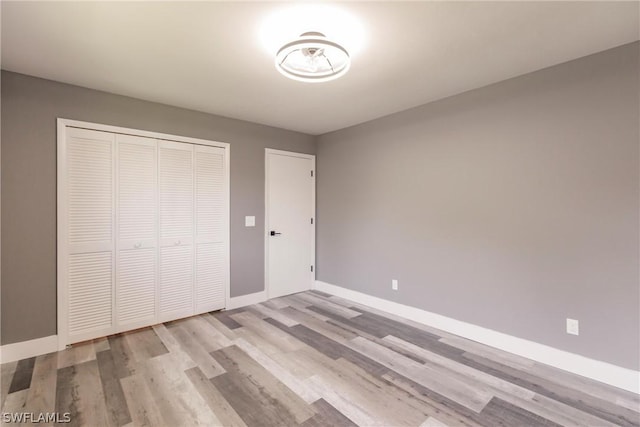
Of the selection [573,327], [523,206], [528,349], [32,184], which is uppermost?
[32,184]

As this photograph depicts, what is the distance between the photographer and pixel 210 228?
3672 millimetres

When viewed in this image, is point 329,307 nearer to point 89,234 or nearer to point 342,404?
point 342,404

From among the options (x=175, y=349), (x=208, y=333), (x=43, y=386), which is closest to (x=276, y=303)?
(x=208, y=333)

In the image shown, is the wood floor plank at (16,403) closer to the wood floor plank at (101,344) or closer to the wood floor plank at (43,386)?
the wood floor plank at (43,386)

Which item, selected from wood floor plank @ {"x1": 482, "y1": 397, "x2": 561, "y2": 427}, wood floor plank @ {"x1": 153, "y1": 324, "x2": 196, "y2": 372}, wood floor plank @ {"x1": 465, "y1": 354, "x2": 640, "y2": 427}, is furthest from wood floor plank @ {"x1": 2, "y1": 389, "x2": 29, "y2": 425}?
wood floor plank @ {"x1": 465, "y1": 354, "x2": 640, "y2": 427}

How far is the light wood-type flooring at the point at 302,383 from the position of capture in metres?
1.85

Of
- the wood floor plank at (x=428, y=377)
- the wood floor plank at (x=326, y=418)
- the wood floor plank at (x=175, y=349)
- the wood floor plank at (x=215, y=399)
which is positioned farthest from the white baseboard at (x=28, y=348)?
the wood floor plank at (x=428, y=377)

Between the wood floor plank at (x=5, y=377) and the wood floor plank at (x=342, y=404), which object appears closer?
the wood floor plank at (x=342, y=404)

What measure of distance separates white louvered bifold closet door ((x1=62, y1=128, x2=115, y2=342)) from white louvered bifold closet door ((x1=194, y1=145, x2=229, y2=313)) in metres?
0.89

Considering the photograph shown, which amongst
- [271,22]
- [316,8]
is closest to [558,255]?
[316,8]

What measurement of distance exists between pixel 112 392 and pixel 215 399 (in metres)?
0.78

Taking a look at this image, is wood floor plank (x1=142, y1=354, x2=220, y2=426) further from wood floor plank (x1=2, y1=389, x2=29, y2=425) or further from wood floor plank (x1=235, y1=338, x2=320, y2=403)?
wood floor plank (x1=2, y1=389, x2=29, y2=425)

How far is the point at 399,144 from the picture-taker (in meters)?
3.59

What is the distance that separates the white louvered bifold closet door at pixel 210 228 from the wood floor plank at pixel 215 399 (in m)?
1.37
